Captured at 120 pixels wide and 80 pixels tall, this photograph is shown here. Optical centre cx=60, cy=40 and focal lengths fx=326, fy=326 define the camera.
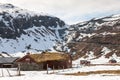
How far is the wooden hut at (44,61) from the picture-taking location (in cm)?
10067

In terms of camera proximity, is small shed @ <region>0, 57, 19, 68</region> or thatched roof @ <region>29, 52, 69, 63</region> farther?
small shed @ <region>0, 57, 19, 68</region>

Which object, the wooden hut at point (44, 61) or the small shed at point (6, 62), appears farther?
the small shed at point (6, 62)

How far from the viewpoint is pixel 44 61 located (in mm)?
104188

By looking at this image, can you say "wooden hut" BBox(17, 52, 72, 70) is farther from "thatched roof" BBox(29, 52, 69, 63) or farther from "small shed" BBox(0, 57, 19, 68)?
"small shed" BBox(0, 57, 19, 68)

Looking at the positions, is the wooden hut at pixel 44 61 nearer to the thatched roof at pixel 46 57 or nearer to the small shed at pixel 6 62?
the thatched roof at pixel 46 57

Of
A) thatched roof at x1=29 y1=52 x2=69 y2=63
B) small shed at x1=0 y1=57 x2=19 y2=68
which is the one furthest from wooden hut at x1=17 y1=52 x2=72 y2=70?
small shed at x1=0 y1=57 x2=19 y2=68

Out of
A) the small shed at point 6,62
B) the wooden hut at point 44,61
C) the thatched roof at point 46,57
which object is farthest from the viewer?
the small shed at point 6,62

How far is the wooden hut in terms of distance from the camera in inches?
3963

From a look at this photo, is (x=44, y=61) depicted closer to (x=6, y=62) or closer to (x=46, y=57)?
(x=46, y=57)

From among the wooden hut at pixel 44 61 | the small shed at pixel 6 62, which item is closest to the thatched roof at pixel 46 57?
the wooden hut at pixel 44 61

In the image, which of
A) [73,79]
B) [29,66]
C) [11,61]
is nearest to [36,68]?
[29,66]

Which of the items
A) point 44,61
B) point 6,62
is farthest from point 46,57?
point 6,62

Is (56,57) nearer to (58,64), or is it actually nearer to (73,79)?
(58,64)

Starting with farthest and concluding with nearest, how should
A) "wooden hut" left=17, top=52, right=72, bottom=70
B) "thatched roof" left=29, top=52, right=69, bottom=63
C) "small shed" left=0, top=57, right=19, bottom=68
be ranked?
"small shed" left=0, top=57, right=19, bottom=68
"thatched roof" left=29, top=52, right=69, bottom=63
"wooden hut" left=17, top=52, right=72, bottom=70
